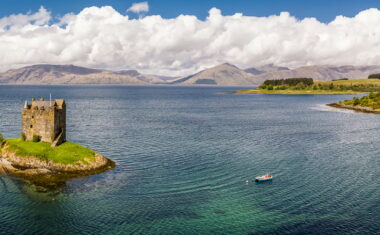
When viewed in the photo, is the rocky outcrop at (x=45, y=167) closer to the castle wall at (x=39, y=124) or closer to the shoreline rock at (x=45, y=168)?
the shoreline rock at (x=45, y=168)

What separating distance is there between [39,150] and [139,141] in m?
26.7

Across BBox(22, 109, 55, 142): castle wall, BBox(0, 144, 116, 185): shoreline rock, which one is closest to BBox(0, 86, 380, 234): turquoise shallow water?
BBox(0, 144, 116, 185): shoreline rock

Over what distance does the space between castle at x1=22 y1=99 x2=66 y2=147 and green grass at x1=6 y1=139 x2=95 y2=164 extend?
156 centimetres

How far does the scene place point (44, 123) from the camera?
65.8 metres

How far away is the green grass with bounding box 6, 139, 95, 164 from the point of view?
59.9m

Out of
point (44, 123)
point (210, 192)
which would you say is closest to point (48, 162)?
point (44, 123)

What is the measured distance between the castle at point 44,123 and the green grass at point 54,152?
1.56 meters

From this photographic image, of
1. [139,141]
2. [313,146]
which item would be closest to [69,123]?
[139,141]

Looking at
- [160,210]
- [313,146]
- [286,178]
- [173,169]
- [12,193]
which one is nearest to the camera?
[160,210]

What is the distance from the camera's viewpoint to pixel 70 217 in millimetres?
40812

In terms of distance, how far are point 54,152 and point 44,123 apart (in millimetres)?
7143

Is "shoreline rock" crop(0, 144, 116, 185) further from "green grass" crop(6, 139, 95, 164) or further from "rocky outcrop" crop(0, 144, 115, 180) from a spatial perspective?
"green grass" crop(6, 139, 95, 164)

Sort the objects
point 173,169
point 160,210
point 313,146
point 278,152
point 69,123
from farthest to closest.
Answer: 1. point 69,123
2. point 313,146
3. point 278,152
4. point 173,169
5. point 160,210

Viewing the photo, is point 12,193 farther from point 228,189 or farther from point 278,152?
point 278,152
